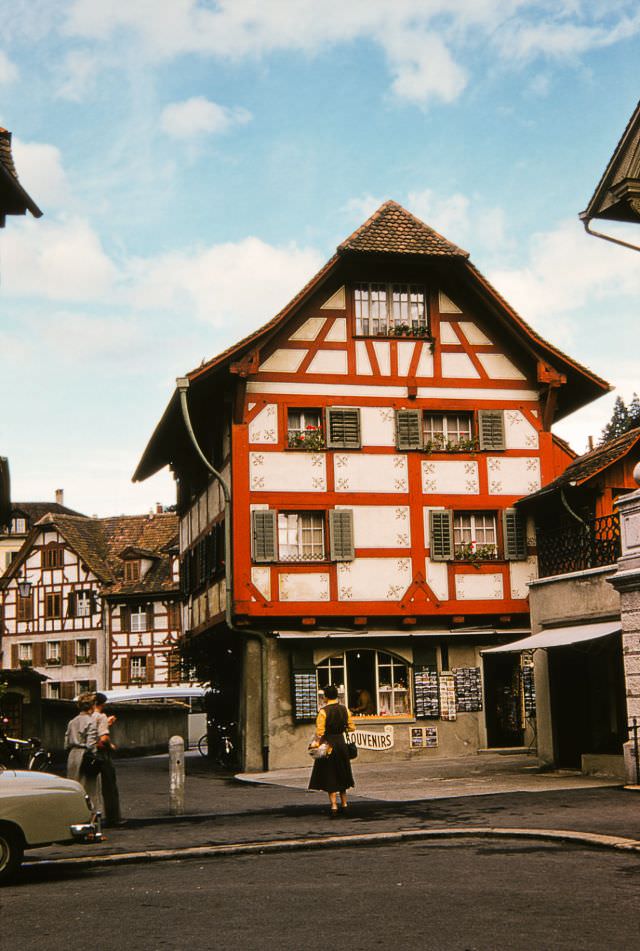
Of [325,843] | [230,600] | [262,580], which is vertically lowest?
[325,843]

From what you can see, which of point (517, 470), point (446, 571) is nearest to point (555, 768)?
point (446, 571)

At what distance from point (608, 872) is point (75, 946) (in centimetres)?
443

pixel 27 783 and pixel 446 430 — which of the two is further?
pixel 446 430

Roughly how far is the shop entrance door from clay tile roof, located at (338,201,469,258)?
9202mm

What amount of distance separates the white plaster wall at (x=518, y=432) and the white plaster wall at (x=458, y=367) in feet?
4.00

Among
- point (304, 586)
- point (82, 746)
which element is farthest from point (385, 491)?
point (82, 746)

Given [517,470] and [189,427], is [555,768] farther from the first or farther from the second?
[189,427]

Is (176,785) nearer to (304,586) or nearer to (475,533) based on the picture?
(304,586)

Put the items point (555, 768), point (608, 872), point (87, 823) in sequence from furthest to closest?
point (555, 768), point (87, 823), point (608, 872)

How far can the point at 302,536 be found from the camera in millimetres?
27828

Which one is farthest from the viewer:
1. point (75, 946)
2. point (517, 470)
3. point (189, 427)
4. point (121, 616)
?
point (121, 616)

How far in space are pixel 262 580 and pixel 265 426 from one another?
3322 millimetres

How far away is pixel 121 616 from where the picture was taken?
64.6 meters

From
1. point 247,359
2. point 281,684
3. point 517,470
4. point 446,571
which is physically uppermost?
point 247,359
